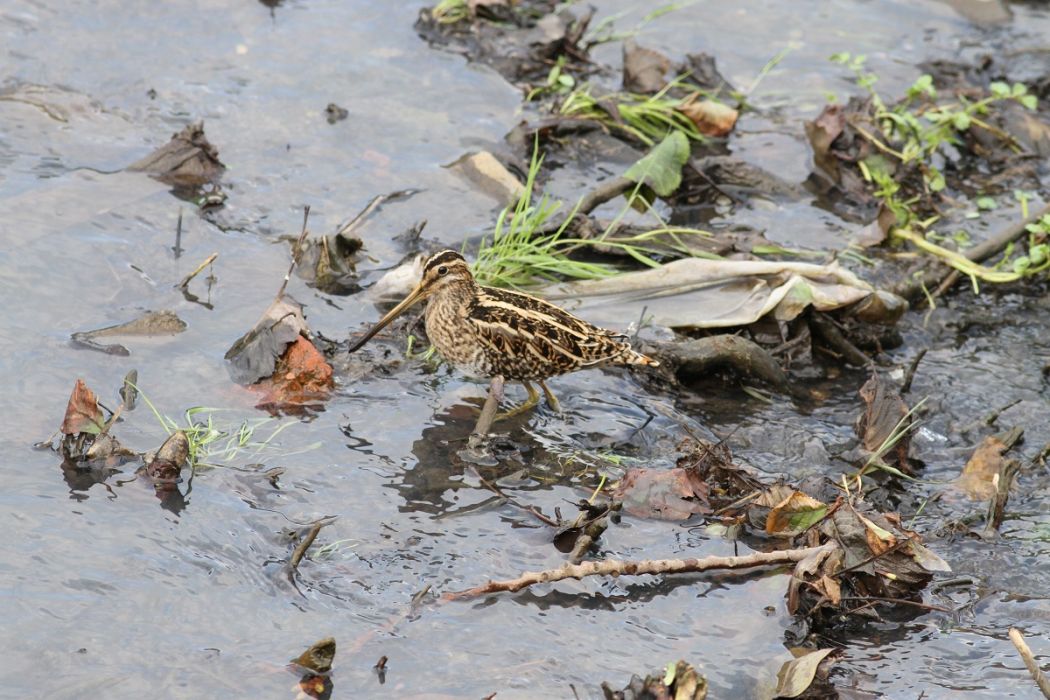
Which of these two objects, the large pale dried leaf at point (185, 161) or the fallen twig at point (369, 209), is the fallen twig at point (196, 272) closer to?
the fallen twig at point (369, 209)

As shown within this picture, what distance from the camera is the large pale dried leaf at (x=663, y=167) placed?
8.98 meters

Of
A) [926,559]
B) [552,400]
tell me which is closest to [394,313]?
[552,400]

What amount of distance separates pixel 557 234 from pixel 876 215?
103 inches

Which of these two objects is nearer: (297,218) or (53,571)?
(53,571)

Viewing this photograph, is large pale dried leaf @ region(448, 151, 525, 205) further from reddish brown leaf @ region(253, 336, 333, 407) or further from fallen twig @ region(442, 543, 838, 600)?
fallen twig @ region(442, 543, 838, 600)

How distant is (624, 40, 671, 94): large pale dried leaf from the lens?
411 inches

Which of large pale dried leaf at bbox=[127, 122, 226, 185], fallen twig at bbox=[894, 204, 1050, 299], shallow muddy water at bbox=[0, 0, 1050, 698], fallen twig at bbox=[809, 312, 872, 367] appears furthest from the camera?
large pale dried leaf at bbox=[127, 122, 226, 185]

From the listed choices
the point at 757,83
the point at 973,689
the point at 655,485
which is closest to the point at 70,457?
the point at 655,485

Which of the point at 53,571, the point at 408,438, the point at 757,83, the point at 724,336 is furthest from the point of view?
the point at 757,83

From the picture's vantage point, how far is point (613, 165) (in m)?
9.80

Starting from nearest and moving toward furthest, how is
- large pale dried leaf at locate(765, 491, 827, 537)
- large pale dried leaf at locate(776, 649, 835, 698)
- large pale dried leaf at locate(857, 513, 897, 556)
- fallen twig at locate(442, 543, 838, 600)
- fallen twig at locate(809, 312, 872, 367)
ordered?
large pale dried leaf at locate(776, 649, 835, 698) < fallen twig at locate(442, 543, 838, 600) < large pale dried leaf at locate(857, 513, 897, 556) < large pale dried leaf at locate(765, 491, 827, 537) < fallen twig at locate(809, 312, 872, 367)

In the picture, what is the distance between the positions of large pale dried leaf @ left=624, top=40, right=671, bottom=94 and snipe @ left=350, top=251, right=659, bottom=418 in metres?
3.66

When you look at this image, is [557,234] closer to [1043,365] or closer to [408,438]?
[408,438]

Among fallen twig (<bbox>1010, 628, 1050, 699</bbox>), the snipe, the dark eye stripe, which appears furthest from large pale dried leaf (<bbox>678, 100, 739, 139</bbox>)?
fallen twig (<bbox>1010, 628, 1050, 699</bbox>)
